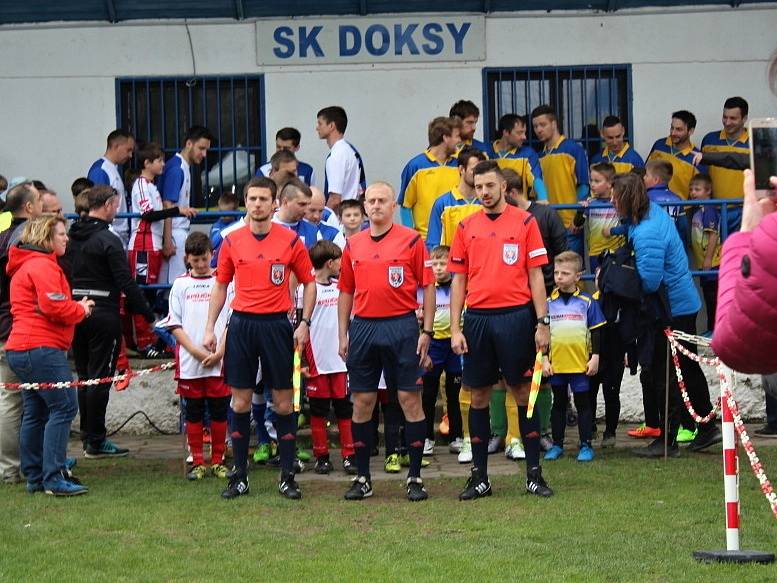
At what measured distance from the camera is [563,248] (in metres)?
10.4

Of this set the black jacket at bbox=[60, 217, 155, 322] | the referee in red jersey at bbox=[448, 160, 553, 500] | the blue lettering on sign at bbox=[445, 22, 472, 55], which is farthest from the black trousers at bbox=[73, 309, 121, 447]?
the blue lettering on sign at bbox=[445, 22, 472, 55]

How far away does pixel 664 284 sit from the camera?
10367 mm

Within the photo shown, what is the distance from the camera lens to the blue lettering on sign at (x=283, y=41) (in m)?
13.6

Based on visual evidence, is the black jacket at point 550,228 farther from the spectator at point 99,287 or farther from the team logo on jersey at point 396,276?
the spectator at point 99,287

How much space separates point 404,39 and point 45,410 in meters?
5.89

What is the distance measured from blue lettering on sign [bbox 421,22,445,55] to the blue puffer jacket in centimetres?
399

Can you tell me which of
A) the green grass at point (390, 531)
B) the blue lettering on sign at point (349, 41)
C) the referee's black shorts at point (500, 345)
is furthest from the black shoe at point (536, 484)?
the blue lettering on sign at point (349, 41)

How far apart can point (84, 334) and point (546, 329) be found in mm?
3882

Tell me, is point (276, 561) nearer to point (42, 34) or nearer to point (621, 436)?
point (621, 436)

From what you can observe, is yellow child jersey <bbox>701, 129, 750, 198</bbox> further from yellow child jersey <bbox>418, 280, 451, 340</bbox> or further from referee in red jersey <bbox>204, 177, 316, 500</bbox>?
referee in red jersey <bbox>204, 177, 316, 500</bbox>

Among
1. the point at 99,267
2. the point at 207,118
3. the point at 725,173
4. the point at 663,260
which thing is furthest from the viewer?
the point at 207,118

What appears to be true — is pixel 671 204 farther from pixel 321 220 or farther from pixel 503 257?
pixel 503 257

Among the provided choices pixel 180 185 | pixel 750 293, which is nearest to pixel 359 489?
pixel 180 185

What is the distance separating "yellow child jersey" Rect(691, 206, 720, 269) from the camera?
41.3 ft
